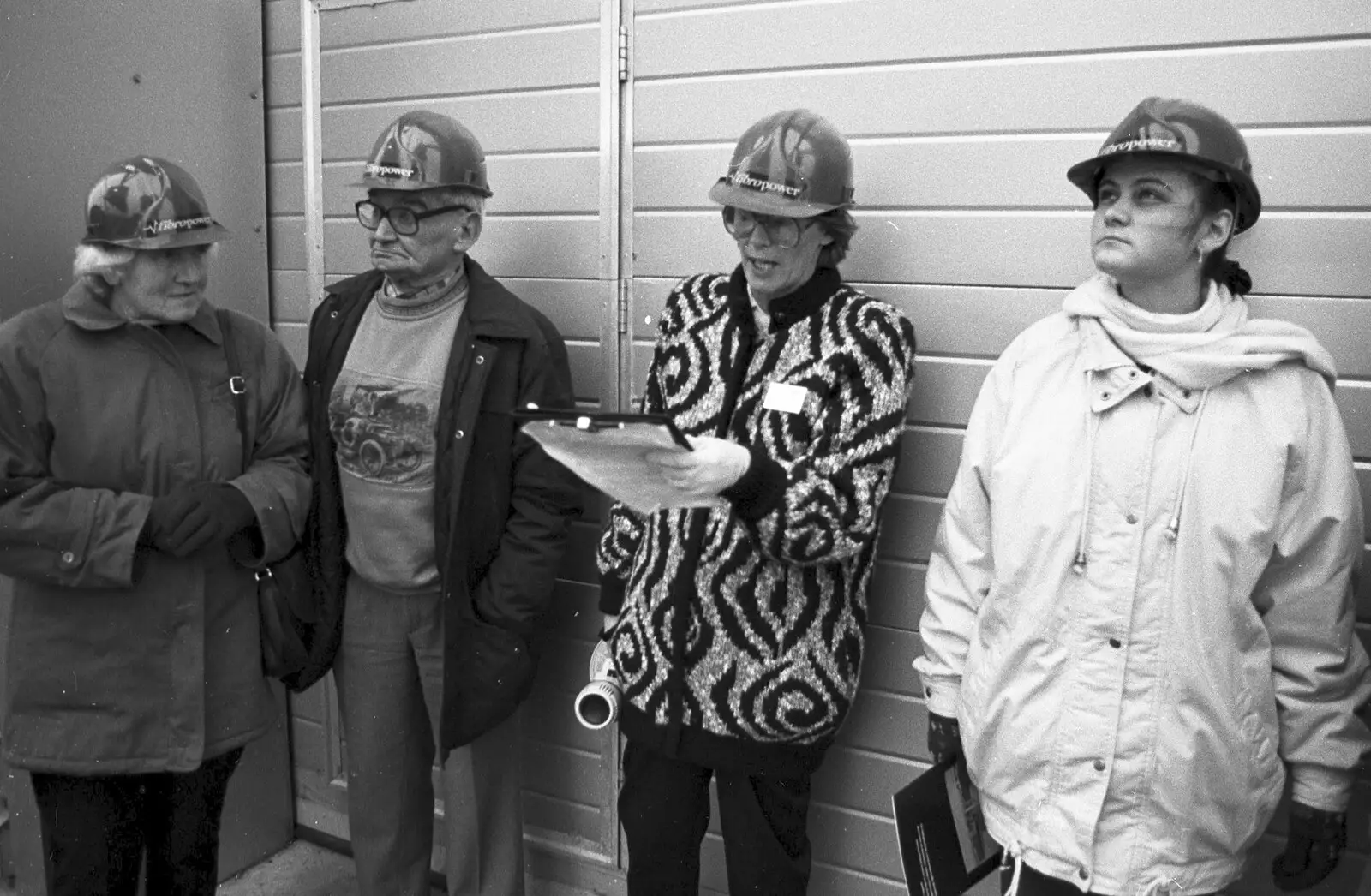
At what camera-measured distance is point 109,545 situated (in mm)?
2770

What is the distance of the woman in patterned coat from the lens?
2.68 m

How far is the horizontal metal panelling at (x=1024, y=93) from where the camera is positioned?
8.60 ft

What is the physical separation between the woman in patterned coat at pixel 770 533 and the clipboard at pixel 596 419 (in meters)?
0.44

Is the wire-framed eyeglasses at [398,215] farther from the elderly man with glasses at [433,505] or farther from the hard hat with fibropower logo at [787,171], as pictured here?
the hard hat with fibropower logo at [787,171]

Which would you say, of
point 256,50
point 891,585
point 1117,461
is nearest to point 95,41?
point 256,50

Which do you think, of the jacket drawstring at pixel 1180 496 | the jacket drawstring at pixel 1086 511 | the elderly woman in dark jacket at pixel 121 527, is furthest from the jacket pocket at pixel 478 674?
the jacket drawstring at pixel 1180 496

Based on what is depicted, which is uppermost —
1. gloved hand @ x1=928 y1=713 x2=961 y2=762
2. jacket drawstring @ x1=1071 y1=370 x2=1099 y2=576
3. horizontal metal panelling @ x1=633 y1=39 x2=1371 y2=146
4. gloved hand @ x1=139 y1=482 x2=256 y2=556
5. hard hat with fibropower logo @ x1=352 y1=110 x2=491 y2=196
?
horizontal metal panelling @ x1=633 y1=39 x2=1371 y2=146

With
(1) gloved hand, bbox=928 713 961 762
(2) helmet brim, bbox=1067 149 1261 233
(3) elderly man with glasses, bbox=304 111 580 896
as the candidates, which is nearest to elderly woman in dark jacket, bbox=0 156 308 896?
(3) elderly man with glasses, bbox=304 111 580 896

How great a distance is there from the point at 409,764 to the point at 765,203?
2.06 meters

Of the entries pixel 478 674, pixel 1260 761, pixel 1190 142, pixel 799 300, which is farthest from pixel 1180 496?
pixel 478 674

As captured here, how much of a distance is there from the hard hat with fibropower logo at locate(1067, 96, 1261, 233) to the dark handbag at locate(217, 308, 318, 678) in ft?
7.34

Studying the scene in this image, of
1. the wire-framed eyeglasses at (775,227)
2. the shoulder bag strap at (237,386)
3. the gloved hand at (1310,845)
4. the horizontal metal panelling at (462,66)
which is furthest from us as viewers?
the horizontal metal panelling at (462,66)

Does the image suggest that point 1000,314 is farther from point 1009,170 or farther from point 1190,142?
point 1190,142

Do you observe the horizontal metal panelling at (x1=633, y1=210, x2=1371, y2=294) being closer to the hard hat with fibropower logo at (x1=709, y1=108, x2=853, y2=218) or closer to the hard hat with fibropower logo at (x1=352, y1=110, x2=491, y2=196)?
the hard hat with fibropower logo at (x1=709, y1=108, x2=853, y2=218)
